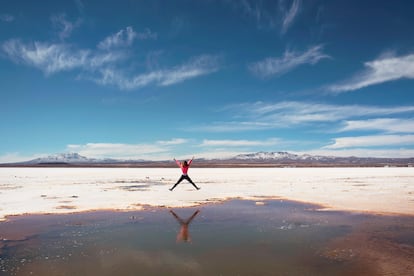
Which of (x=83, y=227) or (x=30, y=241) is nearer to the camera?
(x=30, y=241)

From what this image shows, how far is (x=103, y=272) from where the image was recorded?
22.8 feet

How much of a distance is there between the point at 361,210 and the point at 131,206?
401 inches

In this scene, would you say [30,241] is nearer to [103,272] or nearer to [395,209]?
[103,272]

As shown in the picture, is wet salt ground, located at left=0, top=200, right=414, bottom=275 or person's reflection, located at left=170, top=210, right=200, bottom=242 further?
person's reflection, located at left=170, top=210, right=200, bottom=242

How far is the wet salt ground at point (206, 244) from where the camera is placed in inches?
284

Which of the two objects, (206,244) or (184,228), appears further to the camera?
(184,228)

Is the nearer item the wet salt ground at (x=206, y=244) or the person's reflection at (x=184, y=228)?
the wet salt ground at (x=206, y=244)

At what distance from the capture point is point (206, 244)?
920 cm

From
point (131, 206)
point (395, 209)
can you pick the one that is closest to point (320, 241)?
point (395, 209)

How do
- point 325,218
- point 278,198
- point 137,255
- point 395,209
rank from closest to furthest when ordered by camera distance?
point 137,255 → point 325,218 → point 395,209 → point 278,198

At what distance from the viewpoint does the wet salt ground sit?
7.22m

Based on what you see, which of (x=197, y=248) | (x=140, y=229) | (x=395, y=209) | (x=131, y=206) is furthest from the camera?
(x=131, y=206)

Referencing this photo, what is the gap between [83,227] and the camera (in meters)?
11.4

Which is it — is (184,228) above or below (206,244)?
above
